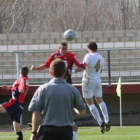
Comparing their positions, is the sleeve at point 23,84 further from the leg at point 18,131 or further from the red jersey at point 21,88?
the leg at point 18,131

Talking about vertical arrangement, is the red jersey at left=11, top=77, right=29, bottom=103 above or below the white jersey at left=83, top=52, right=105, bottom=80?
below

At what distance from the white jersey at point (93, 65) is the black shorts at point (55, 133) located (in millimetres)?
5890

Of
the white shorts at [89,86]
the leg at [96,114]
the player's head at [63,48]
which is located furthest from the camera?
the white shorts at [89,86]

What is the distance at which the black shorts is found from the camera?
813cm

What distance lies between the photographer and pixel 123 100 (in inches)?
860

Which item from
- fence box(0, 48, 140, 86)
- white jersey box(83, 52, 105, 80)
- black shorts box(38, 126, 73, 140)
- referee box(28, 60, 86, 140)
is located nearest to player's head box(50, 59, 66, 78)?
referee box(28, 60, 86, 140)

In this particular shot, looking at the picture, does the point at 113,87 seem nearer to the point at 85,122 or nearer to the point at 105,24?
the point at 85,122

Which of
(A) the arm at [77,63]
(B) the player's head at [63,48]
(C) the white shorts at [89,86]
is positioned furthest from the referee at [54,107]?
(C) the white shorts at [89,86]

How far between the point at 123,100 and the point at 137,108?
569 millimetres

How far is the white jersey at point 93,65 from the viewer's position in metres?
14.0

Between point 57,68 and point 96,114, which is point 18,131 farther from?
point 57,68

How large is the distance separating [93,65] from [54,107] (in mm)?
6022

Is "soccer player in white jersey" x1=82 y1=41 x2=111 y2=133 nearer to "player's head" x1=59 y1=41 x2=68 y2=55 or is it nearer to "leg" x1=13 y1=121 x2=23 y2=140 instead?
"player's head" x1=59 y1=41 x2=68 y2=55

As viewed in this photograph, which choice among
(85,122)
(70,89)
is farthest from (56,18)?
(70,89)
